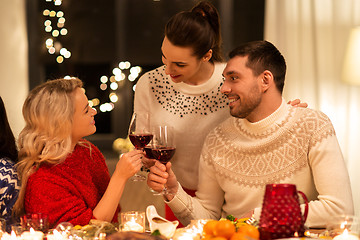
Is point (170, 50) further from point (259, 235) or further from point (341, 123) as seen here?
point (341, 123)

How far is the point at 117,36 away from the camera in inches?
189

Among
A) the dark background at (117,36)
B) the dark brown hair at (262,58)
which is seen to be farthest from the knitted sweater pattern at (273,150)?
the dark background at (117,36)

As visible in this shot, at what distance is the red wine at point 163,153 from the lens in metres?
1.76

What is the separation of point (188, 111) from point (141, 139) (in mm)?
558

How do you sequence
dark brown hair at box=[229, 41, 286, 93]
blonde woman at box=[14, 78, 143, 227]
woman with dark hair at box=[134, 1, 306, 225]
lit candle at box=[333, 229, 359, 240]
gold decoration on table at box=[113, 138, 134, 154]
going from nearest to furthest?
lit candle at box=[333, 229, 359, 240], blonde woman at box=[14, 78, 143, 227], dark brown hair at box=[229, 41, 286, 93], woman with dark hair at box=[134, 1, 306, 225], gold decoration on table at box=[113, 138, 134, 154]

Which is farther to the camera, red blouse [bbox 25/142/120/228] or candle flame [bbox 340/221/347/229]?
red blouse [bbox 25/142/120/228]

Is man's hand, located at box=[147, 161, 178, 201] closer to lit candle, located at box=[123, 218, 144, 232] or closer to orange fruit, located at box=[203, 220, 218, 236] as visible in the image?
lit candle, located at box=[123, 218, 144, 232]

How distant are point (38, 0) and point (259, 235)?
13.4ft

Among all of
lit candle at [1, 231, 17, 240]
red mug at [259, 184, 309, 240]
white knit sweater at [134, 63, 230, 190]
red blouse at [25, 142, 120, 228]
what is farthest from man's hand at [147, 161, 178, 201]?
red mug at [259, 184, 309, 240]

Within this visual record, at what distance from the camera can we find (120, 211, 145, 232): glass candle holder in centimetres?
155

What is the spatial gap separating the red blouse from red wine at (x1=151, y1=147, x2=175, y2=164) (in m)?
0.35

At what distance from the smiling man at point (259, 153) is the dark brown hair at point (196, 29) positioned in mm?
152

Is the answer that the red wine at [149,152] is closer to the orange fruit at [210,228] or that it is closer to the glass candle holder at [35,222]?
the glass candle holder at [35,222]

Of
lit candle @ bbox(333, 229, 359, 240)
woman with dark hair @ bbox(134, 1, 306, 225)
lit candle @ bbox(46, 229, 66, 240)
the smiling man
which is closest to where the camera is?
lit candle @ bbox(333, 229, 359, 240)
